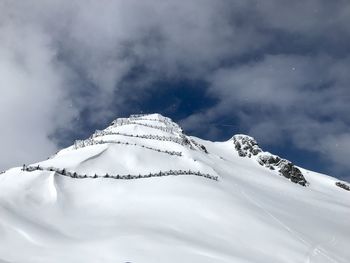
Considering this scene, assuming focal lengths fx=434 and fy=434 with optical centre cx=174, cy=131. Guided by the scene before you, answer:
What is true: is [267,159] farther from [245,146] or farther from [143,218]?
[143,218]

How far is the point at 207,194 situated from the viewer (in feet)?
107

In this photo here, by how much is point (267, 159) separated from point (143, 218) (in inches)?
2785

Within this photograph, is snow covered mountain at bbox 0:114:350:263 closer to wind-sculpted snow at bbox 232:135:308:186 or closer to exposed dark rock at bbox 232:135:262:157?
wind-sculpted snow at bbox 232:135:308:186

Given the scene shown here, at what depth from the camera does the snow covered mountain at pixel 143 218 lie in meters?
18.5

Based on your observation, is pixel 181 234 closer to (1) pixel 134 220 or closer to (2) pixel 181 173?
(1) pixel 134 220

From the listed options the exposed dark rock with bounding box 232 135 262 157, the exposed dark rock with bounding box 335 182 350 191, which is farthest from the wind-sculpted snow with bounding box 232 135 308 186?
the exposed dark rock with bounding box 335 182 350 191

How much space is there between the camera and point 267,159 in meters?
92.2

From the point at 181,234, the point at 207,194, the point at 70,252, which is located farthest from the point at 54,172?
the point at 70,252

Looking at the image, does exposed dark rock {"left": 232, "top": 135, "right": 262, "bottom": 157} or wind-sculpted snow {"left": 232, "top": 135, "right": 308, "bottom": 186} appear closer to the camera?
wind-sculpted snow {"left": 232, "top": 135, "right": 308, "bottom": 186}

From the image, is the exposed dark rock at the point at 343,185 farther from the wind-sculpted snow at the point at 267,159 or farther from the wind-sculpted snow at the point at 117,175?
the wind-sculpted snow at the point at 117,175

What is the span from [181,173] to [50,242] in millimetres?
24161

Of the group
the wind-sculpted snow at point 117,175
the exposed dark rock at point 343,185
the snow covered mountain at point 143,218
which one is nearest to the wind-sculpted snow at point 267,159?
the exposed dark rock at point 343,185

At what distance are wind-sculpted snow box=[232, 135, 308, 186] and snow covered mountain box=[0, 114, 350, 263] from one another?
37.6 m

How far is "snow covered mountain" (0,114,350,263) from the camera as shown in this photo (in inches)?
730
